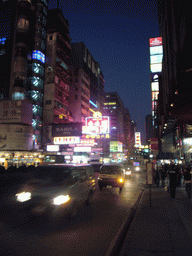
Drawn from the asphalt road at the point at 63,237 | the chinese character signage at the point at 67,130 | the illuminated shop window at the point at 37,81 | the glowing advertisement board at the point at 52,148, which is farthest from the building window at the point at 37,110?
the asphalt road at the point at 63,237

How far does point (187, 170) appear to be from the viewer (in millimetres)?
11508

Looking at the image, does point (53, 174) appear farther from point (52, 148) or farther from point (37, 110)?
point (37, 110)

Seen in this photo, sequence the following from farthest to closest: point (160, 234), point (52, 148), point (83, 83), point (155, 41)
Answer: point (83, 83)
point (155, 41)
point (52, 148)
point (160, 234)

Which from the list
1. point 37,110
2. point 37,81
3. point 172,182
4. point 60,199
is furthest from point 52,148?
point 60,199

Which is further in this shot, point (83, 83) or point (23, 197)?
point (83, 83)

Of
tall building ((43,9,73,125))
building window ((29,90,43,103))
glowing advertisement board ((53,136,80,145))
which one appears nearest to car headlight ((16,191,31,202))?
glowing advertisement board ((53,136,80,145))

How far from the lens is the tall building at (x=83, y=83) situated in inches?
3342

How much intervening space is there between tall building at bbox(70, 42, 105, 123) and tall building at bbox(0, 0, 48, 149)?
85.1ft

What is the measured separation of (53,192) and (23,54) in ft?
183

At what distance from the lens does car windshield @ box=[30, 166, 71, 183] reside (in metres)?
7.25

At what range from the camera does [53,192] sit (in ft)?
20.2

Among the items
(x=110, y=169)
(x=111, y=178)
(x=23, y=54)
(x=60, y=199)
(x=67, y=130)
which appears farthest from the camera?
(x=23, y=54)

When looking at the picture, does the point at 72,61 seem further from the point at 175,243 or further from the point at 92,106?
the point at 175,243

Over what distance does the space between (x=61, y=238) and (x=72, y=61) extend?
94.4 m
